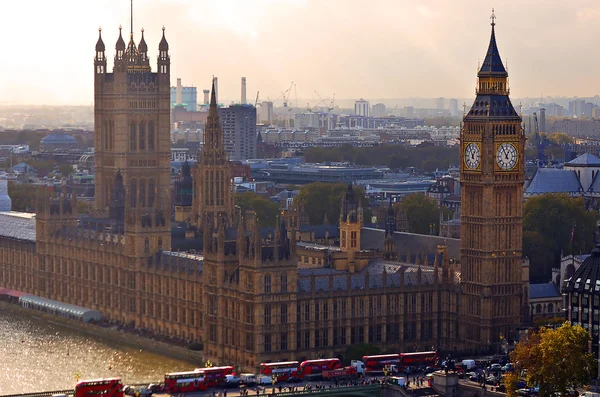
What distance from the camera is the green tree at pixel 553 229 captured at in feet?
487

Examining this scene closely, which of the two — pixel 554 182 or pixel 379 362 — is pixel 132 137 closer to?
pixel 554 182

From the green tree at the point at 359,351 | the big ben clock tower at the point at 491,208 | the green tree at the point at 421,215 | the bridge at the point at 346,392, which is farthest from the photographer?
the green tree at the point at 421,215

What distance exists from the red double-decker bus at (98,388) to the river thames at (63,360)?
401 inches

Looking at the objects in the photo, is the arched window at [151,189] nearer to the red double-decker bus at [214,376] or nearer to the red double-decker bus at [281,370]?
the red double-decker bus at [281,370]

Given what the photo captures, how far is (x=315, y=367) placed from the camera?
107500mm

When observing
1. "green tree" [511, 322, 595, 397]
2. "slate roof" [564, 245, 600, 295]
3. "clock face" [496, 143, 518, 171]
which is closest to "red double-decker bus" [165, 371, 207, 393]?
"green tree" [511, 322, 595, 397]

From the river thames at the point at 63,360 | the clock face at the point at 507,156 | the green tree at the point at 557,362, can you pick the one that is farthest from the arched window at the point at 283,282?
the green tree at the point at 557,362

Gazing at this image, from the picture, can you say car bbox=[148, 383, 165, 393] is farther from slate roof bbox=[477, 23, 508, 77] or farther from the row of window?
the row of window

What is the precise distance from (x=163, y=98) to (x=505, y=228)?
57.5 m

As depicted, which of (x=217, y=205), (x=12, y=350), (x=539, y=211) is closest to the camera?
(x=12, y=350)

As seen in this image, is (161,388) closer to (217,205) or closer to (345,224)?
(345,224)

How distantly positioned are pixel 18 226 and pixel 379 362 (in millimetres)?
56646

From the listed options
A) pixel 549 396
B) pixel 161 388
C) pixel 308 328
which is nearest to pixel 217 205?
pixel 308 328

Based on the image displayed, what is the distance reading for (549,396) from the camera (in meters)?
98.9
